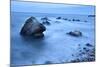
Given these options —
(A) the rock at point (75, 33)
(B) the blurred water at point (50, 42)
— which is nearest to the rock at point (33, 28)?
(B) the blurred water at point (50, 42)

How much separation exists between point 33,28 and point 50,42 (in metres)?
0.27

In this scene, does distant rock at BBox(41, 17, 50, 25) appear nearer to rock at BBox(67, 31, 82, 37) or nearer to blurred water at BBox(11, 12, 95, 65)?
blurred water at BBox(11, 12, 95, 65)

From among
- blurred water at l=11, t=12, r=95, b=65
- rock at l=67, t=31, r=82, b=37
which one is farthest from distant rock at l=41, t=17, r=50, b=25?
rock at l=67, t=31, r=82, b=37

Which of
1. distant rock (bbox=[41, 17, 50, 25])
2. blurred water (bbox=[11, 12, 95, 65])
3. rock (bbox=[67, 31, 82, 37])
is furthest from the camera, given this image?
rock (bbox=[67, 31, 82, 37])

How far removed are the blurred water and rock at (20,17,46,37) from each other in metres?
0.05

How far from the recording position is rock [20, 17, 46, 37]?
94.7 inches

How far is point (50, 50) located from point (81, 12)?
2.16 ft

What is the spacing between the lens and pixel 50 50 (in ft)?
8.16

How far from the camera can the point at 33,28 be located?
244 centimetres

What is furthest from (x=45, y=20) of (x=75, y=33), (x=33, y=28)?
(x=75, y=33)

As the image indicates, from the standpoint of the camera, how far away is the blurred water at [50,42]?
2.35 metres

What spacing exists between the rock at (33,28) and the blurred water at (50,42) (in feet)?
0.15
